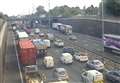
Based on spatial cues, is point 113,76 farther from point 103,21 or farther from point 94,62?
point 103,21

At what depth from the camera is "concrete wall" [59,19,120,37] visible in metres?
79.9

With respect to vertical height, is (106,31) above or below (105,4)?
below

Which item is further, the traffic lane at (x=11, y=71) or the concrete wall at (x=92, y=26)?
the concrete wall at (x=92, y=26)

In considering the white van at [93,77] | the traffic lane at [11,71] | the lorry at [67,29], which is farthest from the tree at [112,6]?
the white van at [93,77]

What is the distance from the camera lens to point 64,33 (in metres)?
116

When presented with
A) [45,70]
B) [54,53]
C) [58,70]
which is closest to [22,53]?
[45,70]

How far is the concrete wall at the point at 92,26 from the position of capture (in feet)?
262

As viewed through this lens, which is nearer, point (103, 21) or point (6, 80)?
point (6, 80)

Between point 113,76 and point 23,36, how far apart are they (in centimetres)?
4033

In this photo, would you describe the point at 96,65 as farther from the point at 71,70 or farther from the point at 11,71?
the point at 11,71

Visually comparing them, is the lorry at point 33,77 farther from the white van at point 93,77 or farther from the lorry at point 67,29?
the lorry at point 67,29

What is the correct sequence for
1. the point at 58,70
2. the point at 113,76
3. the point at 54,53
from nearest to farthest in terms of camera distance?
the point at 113,76 → the point at 58,70 → the point at 54,53

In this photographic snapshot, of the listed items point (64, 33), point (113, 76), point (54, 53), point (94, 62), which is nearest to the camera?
point (113, 76)

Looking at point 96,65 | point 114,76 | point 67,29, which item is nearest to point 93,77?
point 114,76
